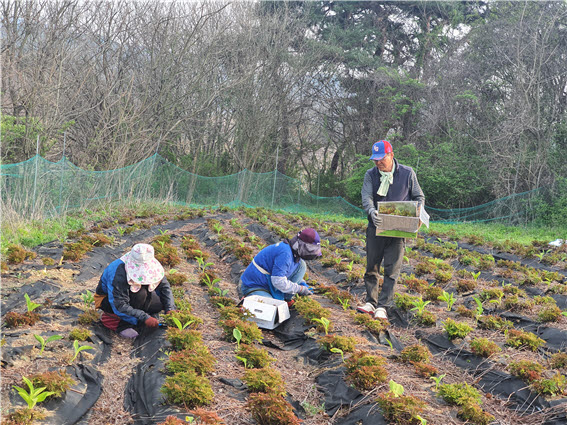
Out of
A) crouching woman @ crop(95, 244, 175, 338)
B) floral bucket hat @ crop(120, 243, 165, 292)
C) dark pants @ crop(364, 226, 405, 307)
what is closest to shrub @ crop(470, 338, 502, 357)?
dark pants @ crop(364, 226, 405, 307)

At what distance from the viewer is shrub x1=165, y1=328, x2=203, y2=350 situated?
4.77 metres

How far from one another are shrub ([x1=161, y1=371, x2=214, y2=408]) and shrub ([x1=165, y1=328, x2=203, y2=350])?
0.87 metres

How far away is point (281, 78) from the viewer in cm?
2720

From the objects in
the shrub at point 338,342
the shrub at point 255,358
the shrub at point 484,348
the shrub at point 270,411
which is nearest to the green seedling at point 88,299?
the shrub at point 255,358

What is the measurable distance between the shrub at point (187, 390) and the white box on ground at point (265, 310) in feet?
6.39

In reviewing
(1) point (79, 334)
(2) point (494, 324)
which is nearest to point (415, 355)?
(2) point (494, 324)

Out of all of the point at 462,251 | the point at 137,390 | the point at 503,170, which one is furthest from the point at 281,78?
the point at 137,390

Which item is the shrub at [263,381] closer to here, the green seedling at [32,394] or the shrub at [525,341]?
the green seedling at [32,394]

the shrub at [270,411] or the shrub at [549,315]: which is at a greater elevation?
the shrub at [549,315]

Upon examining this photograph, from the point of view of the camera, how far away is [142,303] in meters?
5.41

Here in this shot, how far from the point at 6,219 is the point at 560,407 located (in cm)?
913

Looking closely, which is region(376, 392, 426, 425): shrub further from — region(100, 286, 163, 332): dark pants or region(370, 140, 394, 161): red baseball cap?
region(370, 140, 394, 161): red baseball cap

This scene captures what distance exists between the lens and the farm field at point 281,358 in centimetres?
381

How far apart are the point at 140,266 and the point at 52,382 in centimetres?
157
